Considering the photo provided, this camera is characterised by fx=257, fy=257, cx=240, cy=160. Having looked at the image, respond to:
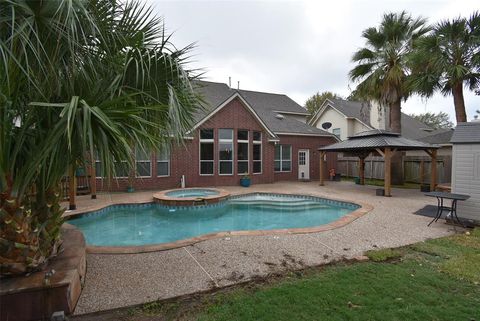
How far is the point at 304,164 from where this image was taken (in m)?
19.6

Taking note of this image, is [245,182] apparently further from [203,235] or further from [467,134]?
[467,134]

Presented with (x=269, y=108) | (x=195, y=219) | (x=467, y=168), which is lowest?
(x=195, y=219)

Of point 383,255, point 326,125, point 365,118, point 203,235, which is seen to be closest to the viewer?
point 383,255

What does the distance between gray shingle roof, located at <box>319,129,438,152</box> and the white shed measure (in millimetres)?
4797

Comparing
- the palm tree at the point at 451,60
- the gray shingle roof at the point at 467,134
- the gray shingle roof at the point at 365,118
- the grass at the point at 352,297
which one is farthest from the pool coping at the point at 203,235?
the gray shingle roof at the point at 365,118

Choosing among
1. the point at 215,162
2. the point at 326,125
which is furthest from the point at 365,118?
the point at 215,162

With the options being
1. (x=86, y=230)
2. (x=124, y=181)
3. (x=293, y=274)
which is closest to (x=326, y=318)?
(x=293, y=274)

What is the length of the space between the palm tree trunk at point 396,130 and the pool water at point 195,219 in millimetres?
7298

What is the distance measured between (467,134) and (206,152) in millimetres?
11381

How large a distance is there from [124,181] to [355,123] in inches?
785

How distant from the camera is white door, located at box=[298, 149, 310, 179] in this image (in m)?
19.5

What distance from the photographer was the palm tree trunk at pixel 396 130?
593 inches

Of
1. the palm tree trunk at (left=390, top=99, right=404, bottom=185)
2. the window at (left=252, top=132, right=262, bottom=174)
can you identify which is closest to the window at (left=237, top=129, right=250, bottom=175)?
the window at (left=252, top=132, right=262, bottom=174)

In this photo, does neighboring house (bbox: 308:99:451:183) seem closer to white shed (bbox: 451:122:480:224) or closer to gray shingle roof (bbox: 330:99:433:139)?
gray shingle roof (bbox: 330:99:433:139)
